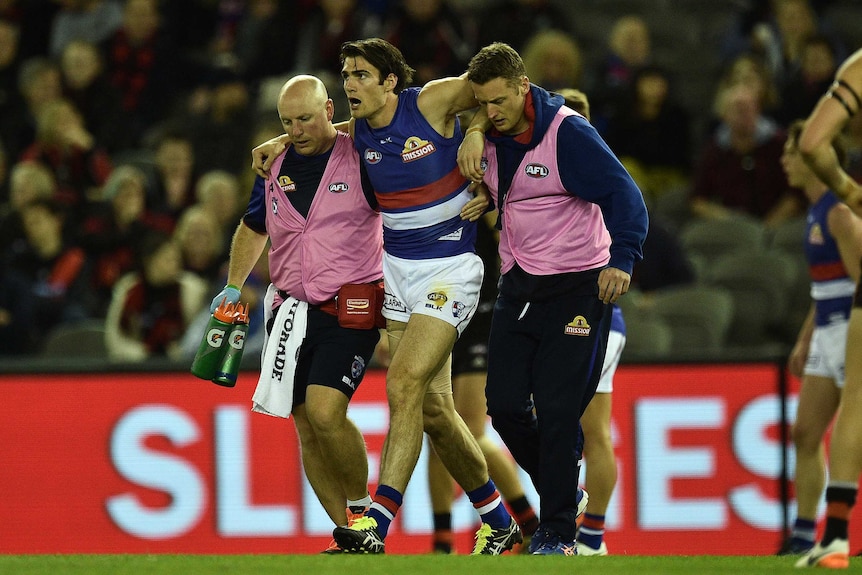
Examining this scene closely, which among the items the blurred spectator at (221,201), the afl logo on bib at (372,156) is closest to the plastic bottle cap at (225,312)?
the afl logo on bib at (372,156)

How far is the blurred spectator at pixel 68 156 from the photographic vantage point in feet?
46.7

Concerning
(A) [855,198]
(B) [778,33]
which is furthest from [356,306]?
(B) [778,33]

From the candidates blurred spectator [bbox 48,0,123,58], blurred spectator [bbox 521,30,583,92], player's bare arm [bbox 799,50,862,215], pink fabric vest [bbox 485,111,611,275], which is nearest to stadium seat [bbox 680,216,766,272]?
blurred spectator [bbox 521,30,583,92]

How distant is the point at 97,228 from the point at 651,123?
4906mm

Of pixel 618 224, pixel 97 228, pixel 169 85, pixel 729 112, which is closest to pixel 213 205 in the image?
pixel 97 228

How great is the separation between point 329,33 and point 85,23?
282cm

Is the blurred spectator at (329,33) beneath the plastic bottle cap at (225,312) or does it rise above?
above

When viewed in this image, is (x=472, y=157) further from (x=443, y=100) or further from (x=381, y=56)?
(x=381, y=56)

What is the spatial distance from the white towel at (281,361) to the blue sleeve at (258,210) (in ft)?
1.53

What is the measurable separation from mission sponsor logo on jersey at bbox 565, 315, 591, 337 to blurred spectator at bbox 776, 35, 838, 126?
22.1 ft

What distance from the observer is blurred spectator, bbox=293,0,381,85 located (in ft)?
49.3

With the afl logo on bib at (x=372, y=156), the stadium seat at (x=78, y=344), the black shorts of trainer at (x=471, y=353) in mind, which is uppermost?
the afl logo on bib at (x=372, y=156)

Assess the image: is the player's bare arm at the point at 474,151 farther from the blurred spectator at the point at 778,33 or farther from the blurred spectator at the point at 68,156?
the blurred spectator at the point at 68,156

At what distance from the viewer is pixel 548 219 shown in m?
7.24
